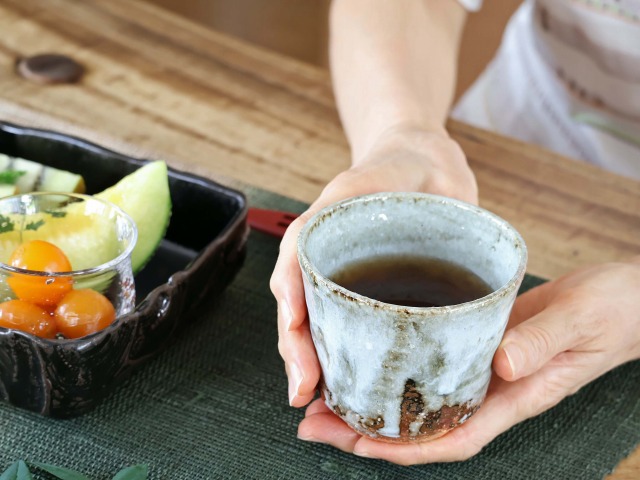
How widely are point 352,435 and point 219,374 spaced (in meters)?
0.14

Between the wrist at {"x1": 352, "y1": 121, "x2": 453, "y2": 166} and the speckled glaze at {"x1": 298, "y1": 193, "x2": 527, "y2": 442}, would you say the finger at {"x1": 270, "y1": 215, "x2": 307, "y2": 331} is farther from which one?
the wrist at {"x1": 352, "y1": 121, "x2": 453, "y2": 166}

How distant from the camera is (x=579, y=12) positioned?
45.1 inches

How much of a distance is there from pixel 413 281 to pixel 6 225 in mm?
340

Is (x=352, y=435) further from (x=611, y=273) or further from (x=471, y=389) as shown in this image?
(x=611, y=273)

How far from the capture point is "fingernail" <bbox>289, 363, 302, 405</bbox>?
0.59 metres

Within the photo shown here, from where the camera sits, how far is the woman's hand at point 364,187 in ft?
1.96

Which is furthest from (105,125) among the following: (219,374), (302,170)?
(219,374)

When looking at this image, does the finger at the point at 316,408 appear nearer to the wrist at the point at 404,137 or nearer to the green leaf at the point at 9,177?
the wrist at the point at 404,137

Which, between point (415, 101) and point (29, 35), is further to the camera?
point (29, 35)

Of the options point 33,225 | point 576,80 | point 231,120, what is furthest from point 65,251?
point 576,80

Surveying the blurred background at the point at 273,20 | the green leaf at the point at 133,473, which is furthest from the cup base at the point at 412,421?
the blurred background at the point at 273,20

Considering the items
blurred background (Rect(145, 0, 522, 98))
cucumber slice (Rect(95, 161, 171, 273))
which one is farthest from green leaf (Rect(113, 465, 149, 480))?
blurred background (Rect(145, 0, 522, 98))

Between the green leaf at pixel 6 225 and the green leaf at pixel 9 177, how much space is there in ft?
0.27

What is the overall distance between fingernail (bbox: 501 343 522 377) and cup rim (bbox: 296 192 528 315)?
1.6 inches
